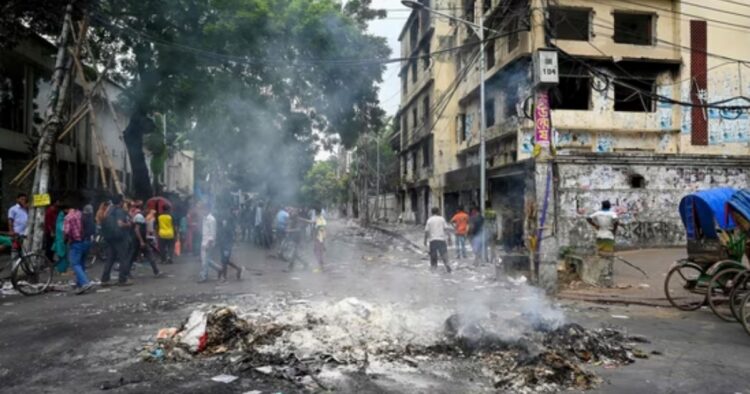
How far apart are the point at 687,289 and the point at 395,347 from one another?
190 inches

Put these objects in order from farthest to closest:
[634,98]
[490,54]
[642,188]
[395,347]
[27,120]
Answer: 1. [490,54]
2. [634,98]
3. [27,120]
4. [642,188]
5. [395,347]

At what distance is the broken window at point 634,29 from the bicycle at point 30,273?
18.8 metres

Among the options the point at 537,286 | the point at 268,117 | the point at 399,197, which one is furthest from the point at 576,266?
the point at 399,197

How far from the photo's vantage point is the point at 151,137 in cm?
1975

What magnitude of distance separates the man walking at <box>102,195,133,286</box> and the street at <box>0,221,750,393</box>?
1.41 feet

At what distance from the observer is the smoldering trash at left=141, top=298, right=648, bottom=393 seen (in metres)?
4.56

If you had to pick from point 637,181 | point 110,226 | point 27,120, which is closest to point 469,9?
point 637,181

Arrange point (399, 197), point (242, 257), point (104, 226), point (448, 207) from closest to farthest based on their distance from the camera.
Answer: point (104, 226) < point (242, 257) < point (448, 207) < point (399, 197)

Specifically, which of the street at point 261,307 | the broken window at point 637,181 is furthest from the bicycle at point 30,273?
the broken window at point 637,181

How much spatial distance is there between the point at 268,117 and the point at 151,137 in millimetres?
5898

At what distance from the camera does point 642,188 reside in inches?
621

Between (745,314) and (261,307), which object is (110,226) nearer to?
(261,307)

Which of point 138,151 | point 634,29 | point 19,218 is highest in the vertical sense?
point 634,29

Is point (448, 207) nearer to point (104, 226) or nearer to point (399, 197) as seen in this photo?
point (399, 197)
